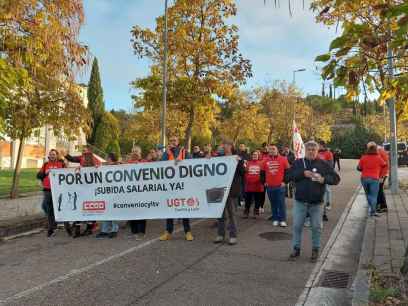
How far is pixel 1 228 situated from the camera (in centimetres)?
Result: 885

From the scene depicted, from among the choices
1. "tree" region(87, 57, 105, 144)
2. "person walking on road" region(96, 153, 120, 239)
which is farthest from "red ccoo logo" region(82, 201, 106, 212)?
"tree" region(87, 57, 105, 144)

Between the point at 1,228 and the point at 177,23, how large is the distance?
11.3 metres

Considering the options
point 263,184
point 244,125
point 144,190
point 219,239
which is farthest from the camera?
point 244,125

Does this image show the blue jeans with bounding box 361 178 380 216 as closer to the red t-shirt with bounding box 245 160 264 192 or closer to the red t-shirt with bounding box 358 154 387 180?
the red t-shirt with bounding box 358 154 387 180

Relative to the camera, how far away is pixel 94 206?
870 centimetres

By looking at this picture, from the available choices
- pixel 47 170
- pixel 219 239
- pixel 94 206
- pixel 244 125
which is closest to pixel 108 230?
pixel 94 206

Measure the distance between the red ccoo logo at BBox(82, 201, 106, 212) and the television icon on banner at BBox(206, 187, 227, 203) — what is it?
2304 millimetres

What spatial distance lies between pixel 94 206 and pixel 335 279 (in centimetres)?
515

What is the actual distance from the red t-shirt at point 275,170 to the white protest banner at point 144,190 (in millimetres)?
2049

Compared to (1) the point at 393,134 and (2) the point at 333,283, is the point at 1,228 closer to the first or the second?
(2) the point at 333,283

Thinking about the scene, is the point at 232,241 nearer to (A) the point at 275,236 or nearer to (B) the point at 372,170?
(A) the point at 275,236

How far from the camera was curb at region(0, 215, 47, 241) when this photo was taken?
8898mm

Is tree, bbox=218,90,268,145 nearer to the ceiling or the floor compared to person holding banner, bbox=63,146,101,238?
nearer to the ceiling

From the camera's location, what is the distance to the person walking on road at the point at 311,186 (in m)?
6.26
